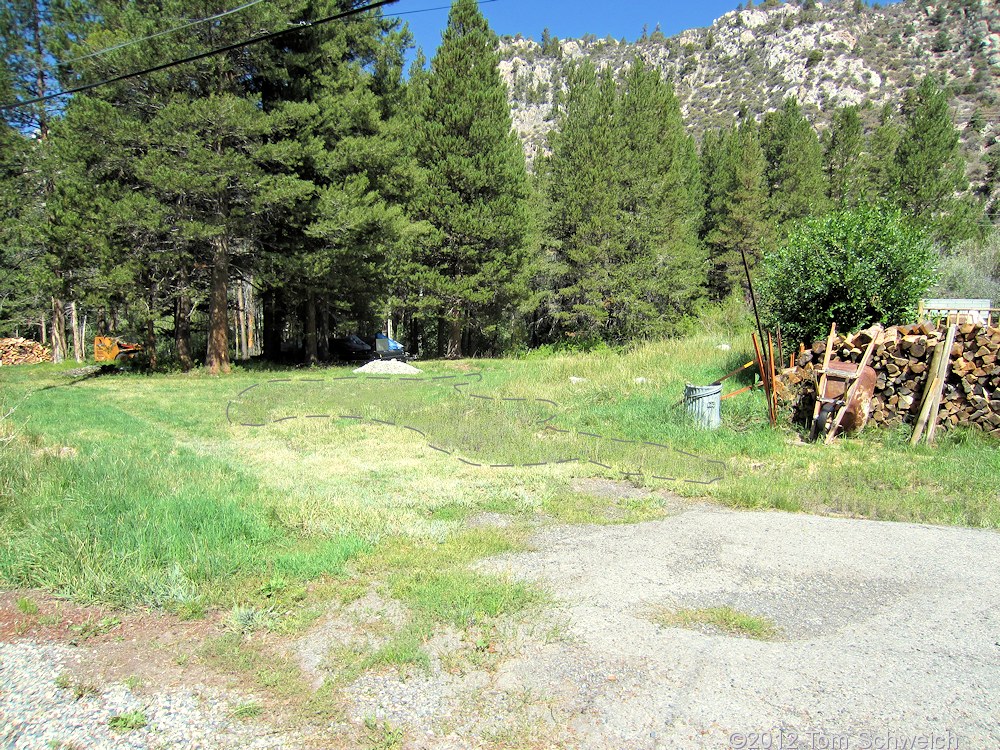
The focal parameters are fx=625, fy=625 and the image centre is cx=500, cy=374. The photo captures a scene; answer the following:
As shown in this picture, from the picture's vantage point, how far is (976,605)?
13.6ft

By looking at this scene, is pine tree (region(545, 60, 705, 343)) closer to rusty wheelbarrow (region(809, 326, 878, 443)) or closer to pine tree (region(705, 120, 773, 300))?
pine tree (region(705, 120, 773, 300))

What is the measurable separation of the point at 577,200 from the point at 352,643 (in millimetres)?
28477

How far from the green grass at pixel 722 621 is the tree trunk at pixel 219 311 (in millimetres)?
17963

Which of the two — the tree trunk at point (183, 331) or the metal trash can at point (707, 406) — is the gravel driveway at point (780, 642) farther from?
the tree trunk at point (183, 331)

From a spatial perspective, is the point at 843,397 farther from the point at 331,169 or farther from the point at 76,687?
the point at 331,169

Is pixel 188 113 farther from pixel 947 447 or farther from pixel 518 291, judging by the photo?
pixel 947 447

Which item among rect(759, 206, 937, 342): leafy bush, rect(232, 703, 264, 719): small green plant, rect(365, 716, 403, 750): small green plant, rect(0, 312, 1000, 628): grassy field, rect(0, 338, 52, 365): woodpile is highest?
rect(759, 206, 937, 342): leafy bush

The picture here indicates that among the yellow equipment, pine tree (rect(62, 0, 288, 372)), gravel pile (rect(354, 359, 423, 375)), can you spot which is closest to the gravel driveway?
gravel pile (rect(354, 359, 423, 375))

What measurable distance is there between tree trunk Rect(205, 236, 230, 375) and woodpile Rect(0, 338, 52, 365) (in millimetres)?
16983

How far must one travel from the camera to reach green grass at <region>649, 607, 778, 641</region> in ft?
12.5

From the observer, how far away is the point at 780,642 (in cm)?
368

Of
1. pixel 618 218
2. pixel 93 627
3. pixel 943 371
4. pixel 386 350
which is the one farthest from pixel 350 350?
pixel 93 627

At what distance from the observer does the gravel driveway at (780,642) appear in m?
2.93

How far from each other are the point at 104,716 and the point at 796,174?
4094 cm
